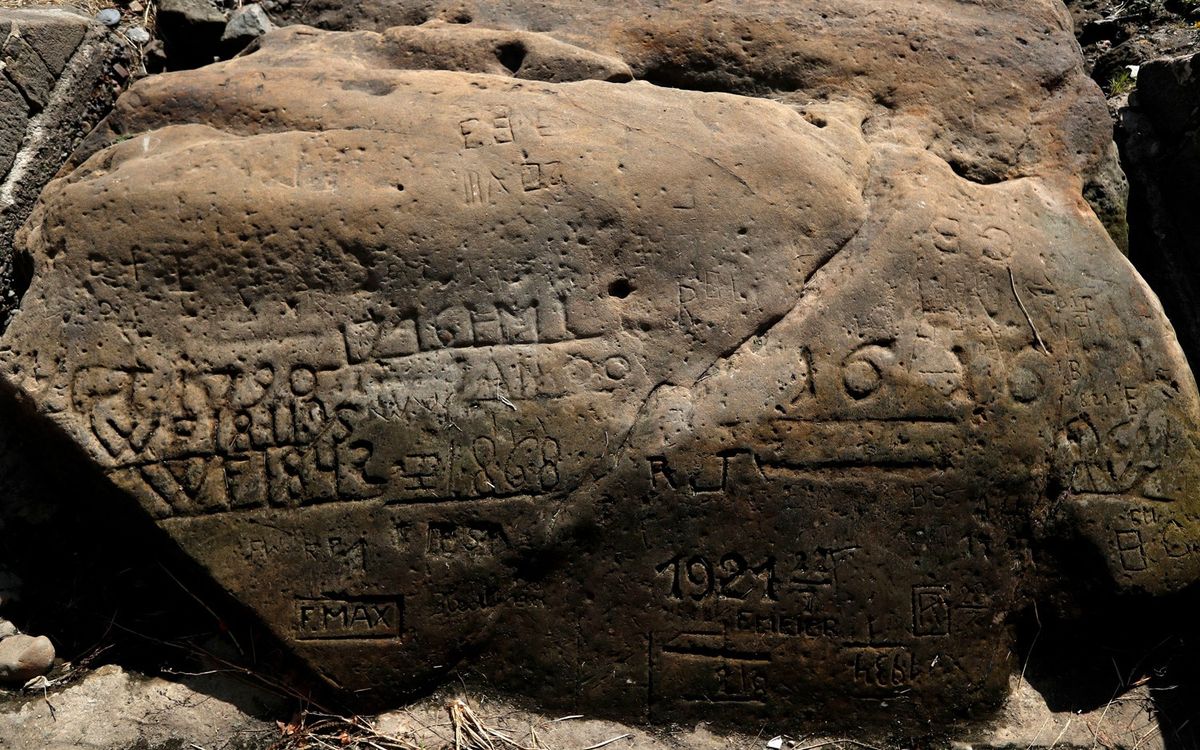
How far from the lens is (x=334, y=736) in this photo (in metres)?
2.95

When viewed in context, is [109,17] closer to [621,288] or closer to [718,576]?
[621,288]

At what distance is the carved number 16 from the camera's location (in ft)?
9.63

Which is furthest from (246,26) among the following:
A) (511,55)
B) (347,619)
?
(347,619)

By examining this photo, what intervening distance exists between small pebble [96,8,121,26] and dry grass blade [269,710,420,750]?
2.39 metres

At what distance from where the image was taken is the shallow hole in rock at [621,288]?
9.71ft

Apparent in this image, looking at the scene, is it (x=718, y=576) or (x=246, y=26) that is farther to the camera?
(x=246, y=26)

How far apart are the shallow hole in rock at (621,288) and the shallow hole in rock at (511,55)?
0.91 meters

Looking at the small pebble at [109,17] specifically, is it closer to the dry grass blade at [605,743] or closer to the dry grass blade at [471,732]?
the dry grass blade at [471,732]

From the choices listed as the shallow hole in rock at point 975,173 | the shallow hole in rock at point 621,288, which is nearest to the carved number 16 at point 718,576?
the shallow hole in rock at point 621,288

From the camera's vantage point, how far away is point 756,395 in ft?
9.61

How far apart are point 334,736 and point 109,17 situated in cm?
249

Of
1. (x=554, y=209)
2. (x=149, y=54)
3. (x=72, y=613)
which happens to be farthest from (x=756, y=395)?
(x=149, y=54)

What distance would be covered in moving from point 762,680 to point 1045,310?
1.30 m

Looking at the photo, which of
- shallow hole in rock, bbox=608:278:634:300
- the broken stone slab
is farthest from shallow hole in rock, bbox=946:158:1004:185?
the broken stone slab
